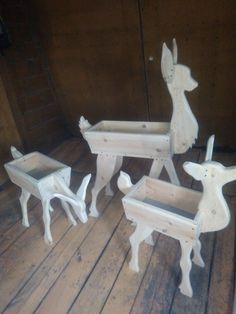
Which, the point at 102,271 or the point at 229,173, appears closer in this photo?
the point at 229,173

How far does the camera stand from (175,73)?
1.10 metres

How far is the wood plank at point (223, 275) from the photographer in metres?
0.94

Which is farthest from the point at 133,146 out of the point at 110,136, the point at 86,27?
the point at 86,27

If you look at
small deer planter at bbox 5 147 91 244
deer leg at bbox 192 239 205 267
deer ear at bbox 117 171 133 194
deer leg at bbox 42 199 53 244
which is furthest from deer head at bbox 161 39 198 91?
deer leg at bbox 42 199 53 244

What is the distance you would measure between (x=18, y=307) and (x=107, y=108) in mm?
1653

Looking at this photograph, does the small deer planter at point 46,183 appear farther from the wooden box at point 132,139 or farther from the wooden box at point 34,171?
the wooden box at point 132,139

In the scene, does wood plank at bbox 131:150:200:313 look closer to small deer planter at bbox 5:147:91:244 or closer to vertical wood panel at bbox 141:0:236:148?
small deer planter at bbox 5:147:91:244

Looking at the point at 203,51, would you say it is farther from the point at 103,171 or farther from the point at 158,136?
the point at 103,171

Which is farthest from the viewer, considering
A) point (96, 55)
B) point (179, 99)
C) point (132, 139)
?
point (96, 55)

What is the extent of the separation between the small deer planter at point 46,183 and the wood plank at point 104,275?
20 cm

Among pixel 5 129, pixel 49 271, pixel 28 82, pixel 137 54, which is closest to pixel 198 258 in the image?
pixel 49 271

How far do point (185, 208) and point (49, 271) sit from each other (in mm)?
671

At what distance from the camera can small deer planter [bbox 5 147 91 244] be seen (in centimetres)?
121

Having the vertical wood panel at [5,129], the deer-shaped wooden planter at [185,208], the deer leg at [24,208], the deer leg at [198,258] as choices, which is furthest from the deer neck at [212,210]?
the vertical wood panel at [5,129]
